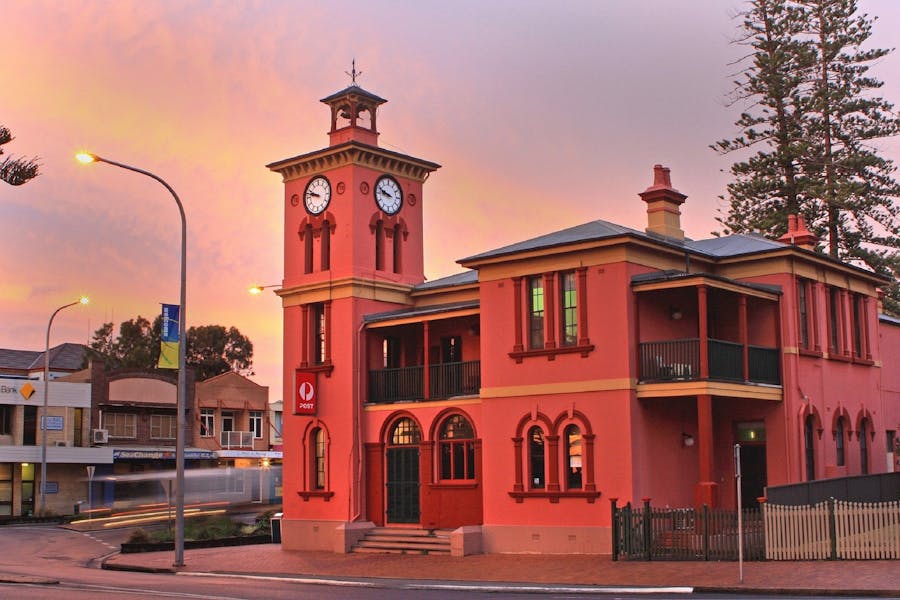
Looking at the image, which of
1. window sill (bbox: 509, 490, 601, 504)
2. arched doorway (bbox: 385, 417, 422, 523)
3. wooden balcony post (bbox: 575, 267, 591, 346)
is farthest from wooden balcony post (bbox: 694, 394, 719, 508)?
arched doorway (bbox: 385, 417, 422, 523)

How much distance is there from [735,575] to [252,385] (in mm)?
52378

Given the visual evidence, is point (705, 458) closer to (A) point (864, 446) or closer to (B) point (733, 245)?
(B) point (733, 245)

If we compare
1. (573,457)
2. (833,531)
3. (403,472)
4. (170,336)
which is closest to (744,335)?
(573,457)

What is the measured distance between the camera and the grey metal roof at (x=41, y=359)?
6931cm

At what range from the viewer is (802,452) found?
30.7 m

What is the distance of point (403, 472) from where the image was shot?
114ft

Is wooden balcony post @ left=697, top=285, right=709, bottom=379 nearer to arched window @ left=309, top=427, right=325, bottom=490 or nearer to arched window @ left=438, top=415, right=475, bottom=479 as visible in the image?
arched window @ left=438, top=415, right=475, bottom=479

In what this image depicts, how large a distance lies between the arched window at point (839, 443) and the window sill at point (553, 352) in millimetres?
8552

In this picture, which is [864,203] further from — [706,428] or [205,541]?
[205,541]

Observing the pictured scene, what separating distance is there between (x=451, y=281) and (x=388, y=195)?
344 centimetres

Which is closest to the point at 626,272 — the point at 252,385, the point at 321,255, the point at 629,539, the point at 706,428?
the point at 706,428

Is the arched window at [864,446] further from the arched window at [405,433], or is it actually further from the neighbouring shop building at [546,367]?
the arched window at [405,433]

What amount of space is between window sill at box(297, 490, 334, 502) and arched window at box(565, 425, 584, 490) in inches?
345

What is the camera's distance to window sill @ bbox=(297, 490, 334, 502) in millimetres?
35697
